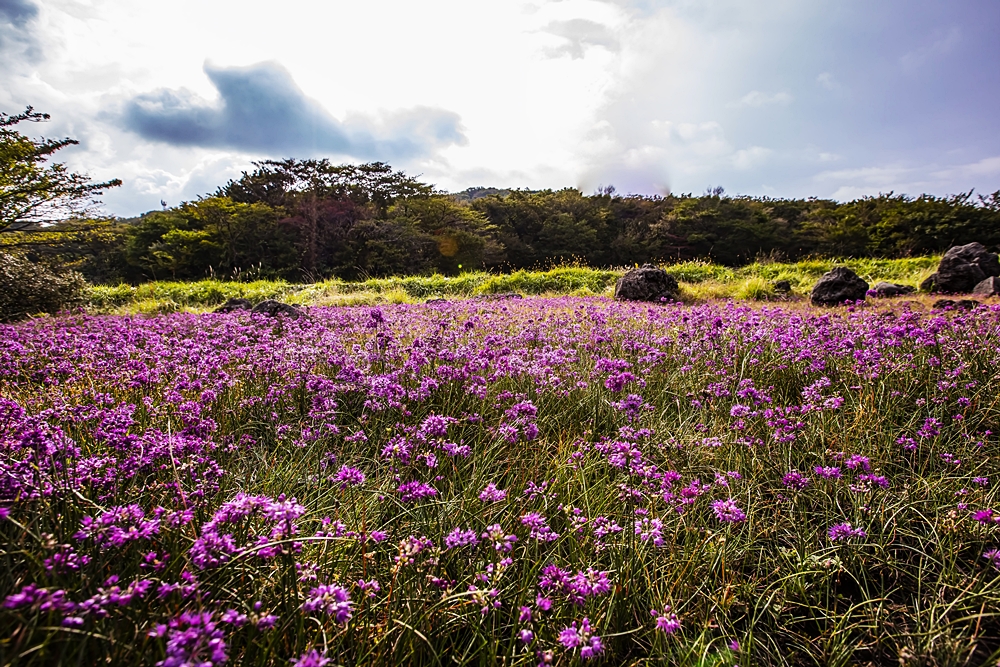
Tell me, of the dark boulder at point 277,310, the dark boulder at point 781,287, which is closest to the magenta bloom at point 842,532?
the dark boulder at point 277,310

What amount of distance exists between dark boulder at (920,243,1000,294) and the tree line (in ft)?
57.8

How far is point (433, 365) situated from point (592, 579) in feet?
7.39

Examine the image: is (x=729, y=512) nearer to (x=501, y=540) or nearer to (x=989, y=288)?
(x=501, y=540)

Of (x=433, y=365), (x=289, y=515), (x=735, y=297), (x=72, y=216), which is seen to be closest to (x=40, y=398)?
(x=433, y=365)

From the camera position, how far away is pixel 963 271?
10086 mm

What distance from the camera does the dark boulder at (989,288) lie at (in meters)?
8.63

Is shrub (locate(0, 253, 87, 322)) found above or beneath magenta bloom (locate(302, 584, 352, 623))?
above

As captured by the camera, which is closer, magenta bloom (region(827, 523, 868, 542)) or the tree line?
Result: magenta bloom (region(827, 523, 868, 542))

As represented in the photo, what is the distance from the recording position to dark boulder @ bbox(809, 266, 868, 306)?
338 inches

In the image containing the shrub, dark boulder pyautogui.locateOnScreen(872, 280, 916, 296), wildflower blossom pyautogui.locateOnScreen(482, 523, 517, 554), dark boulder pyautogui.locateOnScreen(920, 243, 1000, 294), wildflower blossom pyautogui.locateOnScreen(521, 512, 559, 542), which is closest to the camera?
wildflower blossom pyautogui.locateOnScreen(482, 523, 517, 554)

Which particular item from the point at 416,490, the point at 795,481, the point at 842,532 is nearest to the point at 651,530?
the point at 416,490

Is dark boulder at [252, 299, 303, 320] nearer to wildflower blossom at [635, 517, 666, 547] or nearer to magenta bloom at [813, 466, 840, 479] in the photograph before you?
wildflower blossom at [635, 517, 666, 547]

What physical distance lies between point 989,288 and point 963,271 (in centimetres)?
168

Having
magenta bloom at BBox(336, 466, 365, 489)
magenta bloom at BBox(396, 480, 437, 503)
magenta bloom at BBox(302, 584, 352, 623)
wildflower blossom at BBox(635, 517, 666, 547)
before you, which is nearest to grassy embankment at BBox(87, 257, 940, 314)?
magenta bloom at BBox(336, 466, 365, 489)
